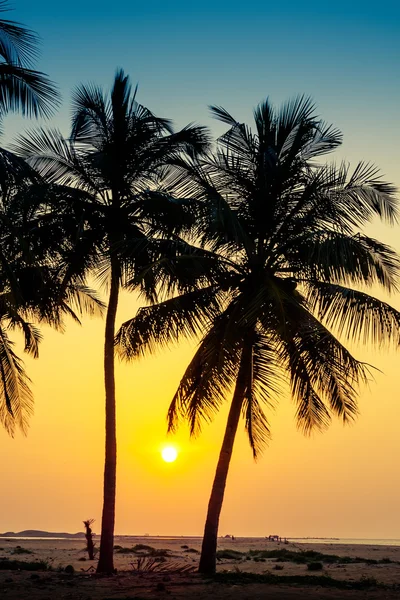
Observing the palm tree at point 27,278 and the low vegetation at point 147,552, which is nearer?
the palm tree at point 27,278

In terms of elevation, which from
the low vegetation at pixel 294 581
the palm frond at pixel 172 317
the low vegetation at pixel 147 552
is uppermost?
the palm frond at pixel 172 317

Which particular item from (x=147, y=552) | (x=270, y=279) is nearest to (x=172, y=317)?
(x=270, y=279)

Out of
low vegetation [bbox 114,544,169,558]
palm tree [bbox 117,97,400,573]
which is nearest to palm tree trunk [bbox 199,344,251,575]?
palm tree [bbox 117,97,400,573]

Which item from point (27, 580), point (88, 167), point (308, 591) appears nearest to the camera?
point (308, 591)

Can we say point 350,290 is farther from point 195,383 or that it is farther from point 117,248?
point 117,248

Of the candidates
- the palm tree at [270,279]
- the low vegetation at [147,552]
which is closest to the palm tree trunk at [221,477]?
the palm tree at [270,279]

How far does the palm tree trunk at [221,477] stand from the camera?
1998 centimetres

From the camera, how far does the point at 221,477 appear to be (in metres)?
20.2

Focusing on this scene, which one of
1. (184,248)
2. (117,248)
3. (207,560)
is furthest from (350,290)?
(207,560)

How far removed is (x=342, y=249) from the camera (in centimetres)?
1888

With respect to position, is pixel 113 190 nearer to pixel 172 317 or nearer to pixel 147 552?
pixel 172 317

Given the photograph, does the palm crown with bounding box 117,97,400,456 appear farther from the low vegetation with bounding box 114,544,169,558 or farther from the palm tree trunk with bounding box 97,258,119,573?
the low vegetation with bounding box 114,544,169,558

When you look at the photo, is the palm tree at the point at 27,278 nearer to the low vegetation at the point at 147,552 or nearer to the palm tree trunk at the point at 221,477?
the palm tree trunk at the point at 221,477

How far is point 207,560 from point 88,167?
36.6 ft
